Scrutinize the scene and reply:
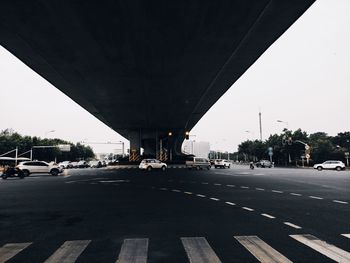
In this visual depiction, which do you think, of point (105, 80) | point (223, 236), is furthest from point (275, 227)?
point (105, 80)

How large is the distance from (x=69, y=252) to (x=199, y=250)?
7.57ft

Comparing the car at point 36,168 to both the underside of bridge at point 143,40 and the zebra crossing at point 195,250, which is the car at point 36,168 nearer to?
the underside of bridge at point 143,40

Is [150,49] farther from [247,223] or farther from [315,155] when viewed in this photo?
[315,155]

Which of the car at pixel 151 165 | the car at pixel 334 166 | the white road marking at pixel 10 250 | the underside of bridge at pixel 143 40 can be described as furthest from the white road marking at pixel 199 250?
the car at pixel 334 166

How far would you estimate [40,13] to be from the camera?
16.0m

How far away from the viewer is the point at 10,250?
19.4ft

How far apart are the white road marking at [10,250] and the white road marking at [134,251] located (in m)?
1.89

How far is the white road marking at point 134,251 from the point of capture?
17.1ft

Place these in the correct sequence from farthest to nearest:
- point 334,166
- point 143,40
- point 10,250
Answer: point 334,166 → point 143,40 → point 10,250

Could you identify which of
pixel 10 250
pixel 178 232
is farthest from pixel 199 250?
pixel 10 250

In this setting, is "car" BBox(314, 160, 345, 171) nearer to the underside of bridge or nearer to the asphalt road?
the underside of bridge

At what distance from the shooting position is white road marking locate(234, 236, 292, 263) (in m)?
5.15

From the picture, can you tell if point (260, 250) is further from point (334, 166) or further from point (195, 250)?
point (334, 166)

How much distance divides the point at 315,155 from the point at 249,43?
65.2 metres
